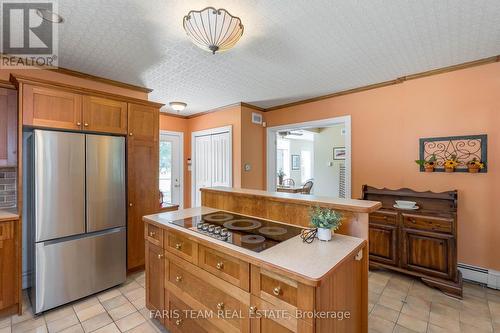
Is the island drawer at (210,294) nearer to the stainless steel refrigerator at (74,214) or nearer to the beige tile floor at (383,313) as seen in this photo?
the beige tile floor at (383,313)

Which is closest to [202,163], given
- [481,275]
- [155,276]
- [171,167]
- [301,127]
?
[171,167]

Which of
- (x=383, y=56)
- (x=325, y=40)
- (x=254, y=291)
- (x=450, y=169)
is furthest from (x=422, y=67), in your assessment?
(x=254, y=291)

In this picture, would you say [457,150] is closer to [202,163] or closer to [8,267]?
[202,163]

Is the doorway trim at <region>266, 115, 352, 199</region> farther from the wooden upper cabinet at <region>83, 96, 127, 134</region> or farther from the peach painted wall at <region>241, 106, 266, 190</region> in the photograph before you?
the wooden upper cabinet at <region>83, 96, 127, 134</region>

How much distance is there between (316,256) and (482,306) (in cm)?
229

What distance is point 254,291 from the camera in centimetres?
125

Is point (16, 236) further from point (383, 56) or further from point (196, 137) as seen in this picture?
point (383, 56)

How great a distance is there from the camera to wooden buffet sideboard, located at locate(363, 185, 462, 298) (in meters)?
2.42

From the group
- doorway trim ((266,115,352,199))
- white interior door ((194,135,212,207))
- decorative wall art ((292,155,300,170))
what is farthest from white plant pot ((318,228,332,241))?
decorative wall art ((292,155,300,170))

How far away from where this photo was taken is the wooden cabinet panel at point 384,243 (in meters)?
2.75

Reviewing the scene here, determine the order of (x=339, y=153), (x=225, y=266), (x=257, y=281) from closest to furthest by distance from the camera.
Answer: (x=257, y=281) → (x=225, y=266) → (x=339, y=153)

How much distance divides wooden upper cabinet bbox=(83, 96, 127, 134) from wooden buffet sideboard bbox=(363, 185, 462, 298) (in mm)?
3298

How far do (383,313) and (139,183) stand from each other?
9.88 feet

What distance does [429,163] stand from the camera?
285 cm
